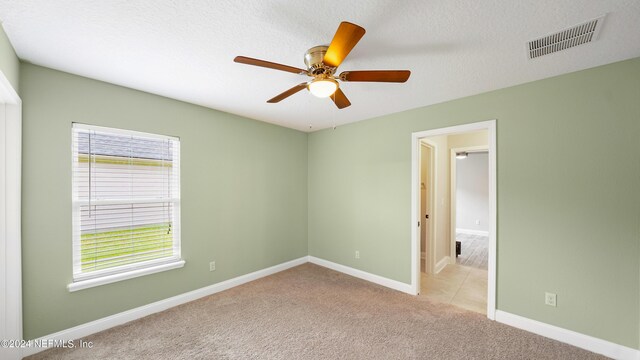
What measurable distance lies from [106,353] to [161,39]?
2.53 metres

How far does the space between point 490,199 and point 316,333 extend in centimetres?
224

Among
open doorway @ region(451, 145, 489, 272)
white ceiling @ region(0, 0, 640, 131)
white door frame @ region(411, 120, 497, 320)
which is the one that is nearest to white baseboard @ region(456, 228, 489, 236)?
open doorway @ region(451, 145, 489, 272)

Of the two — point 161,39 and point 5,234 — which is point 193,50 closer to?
point 161,39

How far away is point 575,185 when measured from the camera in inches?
85.5

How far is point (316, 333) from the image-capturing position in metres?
2.34

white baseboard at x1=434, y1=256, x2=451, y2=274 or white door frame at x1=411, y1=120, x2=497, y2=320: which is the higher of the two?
white door frame at x1=411, y1=120, x2=497, y2=320

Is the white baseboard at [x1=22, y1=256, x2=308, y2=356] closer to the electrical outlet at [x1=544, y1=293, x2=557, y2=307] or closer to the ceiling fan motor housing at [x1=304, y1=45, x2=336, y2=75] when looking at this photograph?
the ceiling fan motor housing at [x1=304, y1=45, x2=336, y2=75]

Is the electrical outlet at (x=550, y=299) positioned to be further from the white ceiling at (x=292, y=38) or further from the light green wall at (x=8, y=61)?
the light green wall at (x=8, y=61)

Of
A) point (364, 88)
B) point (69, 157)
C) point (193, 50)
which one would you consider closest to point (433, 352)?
point (364, 88)

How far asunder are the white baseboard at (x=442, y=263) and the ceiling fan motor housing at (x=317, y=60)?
365cm

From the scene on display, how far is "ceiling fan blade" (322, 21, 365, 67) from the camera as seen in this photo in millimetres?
1199

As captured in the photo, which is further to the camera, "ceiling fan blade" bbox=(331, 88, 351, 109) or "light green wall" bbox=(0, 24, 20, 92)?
"ceiling fan blade" bbox=(331, 88, 351, 109)

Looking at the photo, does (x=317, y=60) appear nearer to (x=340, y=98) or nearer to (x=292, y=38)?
(x=292, y=38)

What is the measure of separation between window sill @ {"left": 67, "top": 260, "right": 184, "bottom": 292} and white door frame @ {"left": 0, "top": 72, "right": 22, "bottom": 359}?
343mm
